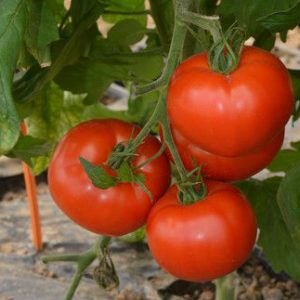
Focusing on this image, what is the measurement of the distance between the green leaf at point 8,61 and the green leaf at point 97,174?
0.10 metres

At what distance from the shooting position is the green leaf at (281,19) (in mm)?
842

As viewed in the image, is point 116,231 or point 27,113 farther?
point 27,113

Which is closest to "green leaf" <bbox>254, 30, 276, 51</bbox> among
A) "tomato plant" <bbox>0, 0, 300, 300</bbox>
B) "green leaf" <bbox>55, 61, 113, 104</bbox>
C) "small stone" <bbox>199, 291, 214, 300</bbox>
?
"tomato plant" <bbox>0, 0, 300, 300</bbox>

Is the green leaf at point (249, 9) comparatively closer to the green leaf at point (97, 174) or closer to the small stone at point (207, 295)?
the green leaf at point (97, 174)

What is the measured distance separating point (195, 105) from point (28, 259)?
1110 mm

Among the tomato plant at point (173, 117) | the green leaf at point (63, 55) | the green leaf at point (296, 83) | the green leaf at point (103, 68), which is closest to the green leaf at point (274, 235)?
the tomato plant at point (173, 117)

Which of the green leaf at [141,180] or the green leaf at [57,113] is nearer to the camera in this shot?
the green leaf at [141,180]

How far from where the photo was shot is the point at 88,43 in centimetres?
112

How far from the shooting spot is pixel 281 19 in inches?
33.5

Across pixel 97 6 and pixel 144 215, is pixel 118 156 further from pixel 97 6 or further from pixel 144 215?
pixel 97 6

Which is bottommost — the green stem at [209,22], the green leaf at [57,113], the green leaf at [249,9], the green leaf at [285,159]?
the green leaf at [285,159]

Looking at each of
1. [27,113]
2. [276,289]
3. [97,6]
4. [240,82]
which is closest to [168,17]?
[97,6]

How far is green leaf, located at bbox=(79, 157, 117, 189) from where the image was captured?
830 millimetres

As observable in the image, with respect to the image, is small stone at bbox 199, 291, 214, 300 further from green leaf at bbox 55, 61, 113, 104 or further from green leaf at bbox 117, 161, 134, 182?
green leaf at bbox 117, 161, 134, 182
